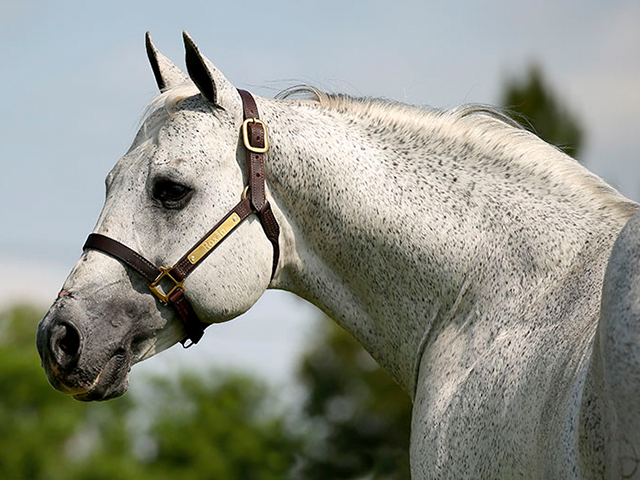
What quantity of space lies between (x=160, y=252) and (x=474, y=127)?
5.64ft

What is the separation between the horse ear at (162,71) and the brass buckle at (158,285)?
1.20 metres

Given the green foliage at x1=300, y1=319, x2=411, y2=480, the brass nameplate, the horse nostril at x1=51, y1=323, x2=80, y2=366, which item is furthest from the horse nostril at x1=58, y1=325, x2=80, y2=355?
the green foliage at x1=300, y1=319, x2=411, y2=480

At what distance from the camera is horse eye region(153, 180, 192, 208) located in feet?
14.5

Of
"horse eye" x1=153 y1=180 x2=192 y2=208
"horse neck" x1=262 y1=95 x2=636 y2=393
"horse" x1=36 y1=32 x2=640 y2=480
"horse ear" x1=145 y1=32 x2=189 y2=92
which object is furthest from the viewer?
"horse ear" x1=145 y1=32 x2=189 y2=92

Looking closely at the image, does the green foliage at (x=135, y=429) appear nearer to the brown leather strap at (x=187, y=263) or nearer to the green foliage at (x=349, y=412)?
the green foliage at (x=349, y=412)

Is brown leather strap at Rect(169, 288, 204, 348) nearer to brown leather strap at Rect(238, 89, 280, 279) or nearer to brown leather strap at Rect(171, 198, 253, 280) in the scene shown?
brown leather strap at Rect(171, 198, 253, 280)

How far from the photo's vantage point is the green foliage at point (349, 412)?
27.8 meters

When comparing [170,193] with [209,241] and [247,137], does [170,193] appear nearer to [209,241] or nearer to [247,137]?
[209,241]

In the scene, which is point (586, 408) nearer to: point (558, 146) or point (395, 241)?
point (395, 241)

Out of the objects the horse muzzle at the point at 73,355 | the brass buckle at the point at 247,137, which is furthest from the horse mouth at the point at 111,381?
the brass buckle at the point at 247,137

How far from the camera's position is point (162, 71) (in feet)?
16.6

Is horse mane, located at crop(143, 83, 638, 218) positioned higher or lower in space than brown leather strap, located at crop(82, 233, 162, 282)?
higher

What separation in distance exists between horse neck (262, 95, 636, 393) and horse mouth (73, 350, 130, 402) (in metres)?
0.90

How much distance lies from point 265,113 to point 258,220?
57cm
